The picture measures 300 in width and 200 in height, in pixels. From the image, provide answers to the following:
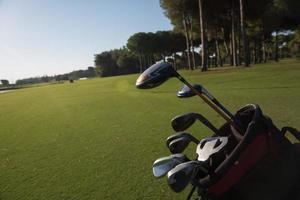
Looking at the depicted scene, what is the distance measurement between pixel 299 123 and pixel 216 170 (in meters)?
3.87

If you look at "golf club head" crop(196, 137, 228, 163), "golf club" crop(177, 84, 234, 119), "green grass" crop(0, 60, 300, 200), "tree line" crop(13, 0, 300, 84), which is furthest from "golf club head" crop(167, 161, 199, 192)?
"tree line" crop(13, 0, 300, 84)

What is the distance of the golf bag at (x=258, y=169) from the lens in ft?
6.64

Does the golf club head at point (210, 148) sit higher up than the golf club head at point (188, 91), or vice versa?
the golf club head at point (188, 91)

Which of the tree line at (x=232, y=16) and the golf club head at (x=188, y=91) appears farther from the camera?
the tree line at (x=232, y=16)

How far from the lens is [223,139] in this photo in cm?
212

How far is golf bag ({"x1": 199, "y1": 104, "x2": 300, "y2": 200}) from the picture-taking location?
202 cm

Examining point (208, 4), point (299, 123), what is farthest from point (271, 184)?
point (208, 4)

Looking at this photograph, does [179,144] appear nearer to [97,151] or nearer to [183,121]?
[183,121]

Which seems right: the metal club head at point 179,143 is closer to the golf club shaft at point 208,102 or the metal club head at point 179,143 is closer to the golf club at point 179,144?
the golf club at point 179,144

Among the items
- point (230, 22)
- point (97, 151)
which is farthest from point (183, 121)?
point (230, 22)

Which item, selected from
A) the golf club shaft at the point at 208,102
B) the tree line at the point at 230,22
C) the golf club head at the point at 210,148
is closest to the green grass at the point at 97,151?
the golf club shaft at the point at 208,102

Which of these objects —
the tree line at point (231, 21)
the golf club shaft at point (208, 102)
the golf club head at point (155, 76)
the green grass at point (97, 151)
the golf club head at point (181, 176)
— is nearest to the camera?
the golf club head at point (181, 176)

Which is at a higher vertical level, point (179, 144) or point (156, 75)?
point (156, 75)

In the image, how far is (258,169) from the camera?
2.23m
